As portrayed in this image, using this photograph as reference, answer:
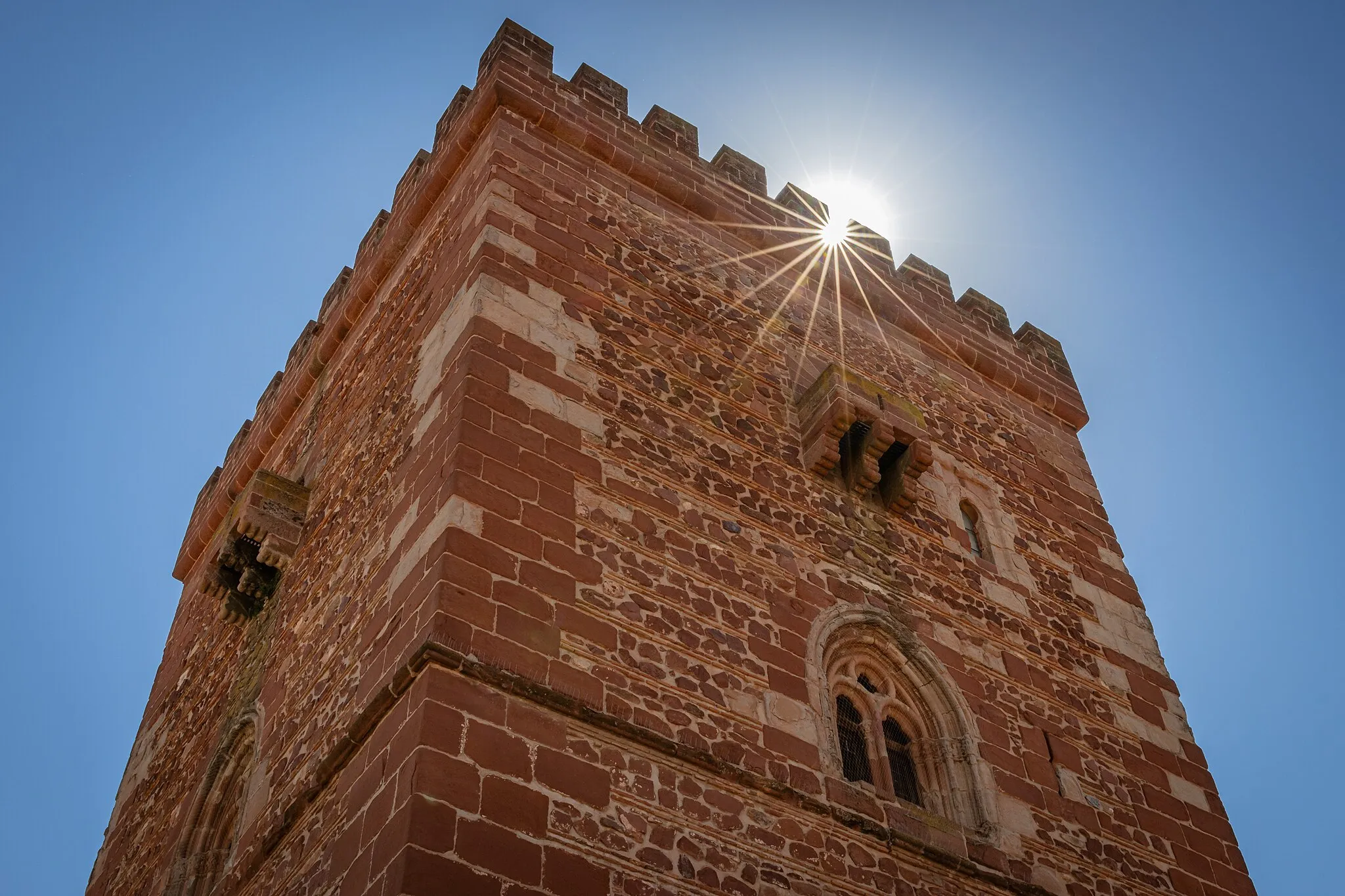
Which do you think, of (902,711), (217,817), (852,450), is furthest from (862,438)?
(217,817)

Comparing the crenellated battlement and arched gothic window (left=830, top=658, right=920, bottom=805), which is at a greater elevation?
the crenellated battlement

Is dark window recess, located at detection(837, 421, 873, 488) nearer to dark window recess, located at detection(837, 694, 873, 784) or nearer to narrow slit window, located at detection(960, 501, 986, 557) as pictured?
narrow slit window, located at detection(960, 501, 986, 557)

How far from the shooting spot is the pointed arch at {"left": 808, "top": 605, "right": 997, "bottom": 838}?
869 centimetres

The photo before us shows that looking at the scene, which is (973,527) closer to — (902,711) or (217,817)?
(902,711)

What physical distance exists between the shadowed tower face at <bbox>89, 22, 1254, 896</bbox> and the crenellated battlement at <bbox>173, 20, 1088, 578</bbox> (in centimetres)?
4

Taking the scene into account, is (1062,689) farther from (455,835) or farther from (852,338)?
(455,835)

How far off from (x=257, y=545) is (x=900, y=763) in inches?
192

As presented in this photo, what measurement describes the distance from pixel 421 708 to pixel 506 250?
3.88m

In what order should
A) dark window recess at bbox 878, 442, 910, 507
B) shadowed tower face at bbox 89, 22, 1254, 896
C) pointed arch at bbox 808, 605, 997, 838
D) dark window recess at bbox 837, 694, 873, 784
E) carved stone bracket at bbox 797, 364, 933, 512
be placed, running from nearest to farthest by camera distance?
shadowed tower face at bbox 89, 22, 1254, 896, dark window recess at bbox 837, 694, 873, 784, pointed arch at bbox 808, 605, 997, 838, carved stone bracket at bbox 797, 364, 933, 512, dark window recess at bbox 878, 442, 910, 507

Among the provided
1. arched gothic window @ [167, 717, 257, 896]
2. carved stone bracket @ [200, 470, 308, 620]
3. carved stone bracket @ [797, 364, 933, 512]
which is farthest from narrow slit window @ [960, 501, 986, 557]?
arched gothic window @ [167, 717, 257, 896]

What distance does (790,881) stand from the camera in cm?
732

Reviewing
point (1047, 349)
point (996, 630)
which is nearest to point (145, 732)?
point (996, 630)

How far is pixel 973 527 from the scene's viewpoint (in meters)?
11.1

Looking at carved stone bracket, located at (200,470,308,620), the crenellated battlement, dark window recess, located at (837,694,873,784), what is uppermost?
the crenellated battlement
